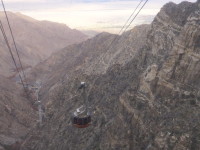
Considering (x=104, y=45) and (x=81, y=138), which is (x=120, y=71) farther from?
(x=104, y=45)

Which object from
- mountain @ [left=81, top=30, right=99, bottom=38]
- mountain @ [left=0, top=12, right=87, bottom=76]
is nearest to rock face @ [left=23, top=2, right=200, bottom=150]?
mountain @ [left=0, top=12, right=87, bottom=76]

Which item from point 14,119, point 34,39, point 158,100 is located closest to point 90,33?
point 34,39

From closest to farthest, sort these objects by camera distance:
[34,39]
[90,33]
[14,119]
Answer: [14,119] < [34,39] < [90,33]

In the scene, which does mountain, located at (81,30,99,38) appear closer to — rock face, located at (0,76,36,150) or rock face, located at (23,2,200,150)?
rock face, located at (0,76,36,150)

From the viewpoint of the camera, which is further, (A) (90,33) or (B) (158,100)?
(A) (90,33)

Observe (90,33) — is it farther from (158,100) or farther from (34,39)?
(158,100)

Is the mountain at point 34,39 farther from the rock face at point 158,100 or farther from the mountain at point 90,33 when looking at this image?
the rock face at point 158,100
